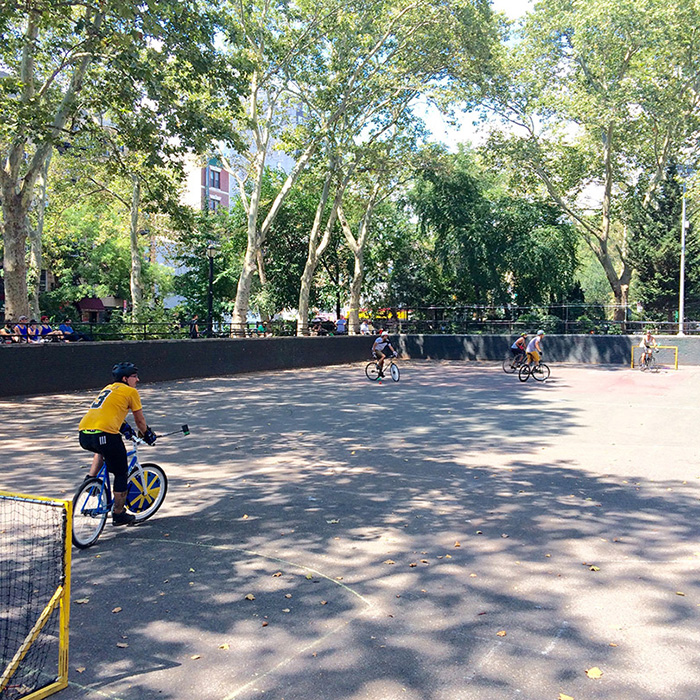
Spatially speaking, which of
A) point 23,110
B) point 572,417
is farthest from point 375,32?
point 572,417

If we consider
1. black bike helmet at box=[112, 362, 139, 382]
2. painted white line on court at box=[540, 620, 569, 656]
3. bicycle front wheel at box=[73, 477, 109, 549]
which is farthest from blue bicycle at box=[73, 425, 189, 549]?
painted white line on court at box=[540, 620, 569, 656]

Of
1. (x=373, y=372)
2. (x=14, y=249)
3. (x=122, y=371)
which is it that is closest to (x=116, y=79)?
(x=14, y=249)

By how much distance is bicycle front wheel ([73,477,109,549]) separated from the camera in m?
6.00

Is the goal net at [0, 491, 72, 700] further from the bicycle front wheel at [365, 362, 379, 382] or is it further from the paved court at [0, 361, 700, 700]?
the bicycle front wheel at [365, 362, 379, 382]

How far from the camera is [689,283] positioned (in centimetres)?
4062

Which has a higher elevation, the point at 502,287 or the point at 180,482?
the point at 502,287

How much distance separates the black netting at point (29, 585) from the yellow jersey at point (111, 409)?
34.8 inches

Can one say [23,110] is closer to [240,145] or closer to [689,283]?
[240,145]

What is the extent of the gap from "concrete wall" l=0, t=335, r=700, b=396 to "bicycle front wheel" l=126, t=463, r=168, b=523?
37.3ft

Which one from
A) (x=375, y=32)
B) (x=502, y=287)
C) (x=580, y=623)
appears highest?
(x=375, y=32)

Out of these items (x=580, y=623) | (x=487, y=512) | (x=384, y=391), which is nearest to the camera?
(x=580, y=623)

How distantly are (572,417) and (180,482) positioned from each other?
898 cm

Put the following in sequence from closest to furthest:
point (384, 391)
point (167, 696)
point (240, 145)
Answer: point (167, 696) < point (240, 145) < point (384, 391)

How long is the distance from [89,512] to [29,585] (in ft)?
3.32
